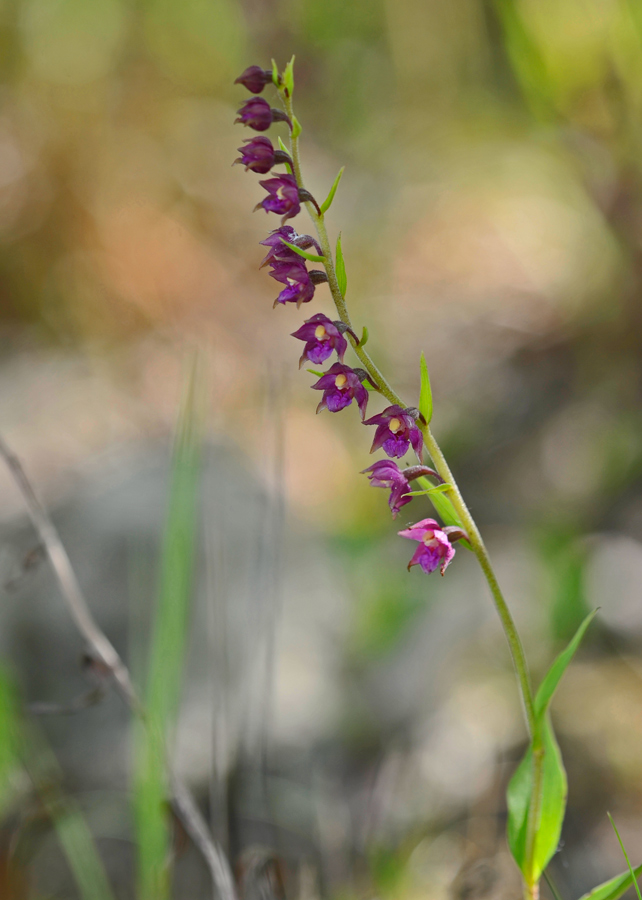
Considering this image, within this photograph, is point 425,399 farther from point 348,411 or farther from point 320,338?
point 348,411

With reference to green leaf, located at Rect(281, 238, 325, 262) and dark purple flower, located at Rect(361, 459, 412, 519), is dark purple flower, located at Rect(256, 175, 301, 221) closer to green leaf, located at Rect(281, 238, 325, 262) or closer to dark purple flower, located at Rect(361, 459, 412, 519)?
green leaf, located at Rect(281, 238, 325, 262)

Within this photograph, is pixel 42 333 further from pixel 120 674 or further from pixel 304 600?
pixel 120 674

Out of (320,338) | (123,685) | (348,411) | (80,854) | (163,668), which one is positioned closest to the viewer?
(163,668)

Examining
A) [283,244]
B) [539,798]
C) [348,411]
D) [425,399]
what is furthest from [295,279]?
[348,411]

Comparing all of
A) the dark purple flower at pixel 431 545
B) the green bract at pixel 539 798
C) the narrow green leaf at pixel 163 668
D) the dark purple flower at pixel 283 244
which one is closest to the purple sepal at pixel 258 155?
the dark purple flower at pixel 283 244

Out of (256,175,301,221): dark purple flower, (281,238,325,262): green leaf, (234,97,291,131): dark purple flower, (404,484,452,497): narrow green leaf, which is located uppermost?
(234,97,291,131): dark purple flower

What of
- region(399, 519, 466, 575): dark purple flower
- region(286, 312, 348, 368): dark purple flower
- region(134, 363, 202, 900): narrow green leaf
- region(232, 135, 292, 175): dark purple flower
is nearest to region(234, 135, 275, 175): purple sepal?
region(232, 135, 292, 175): dark purple flower
